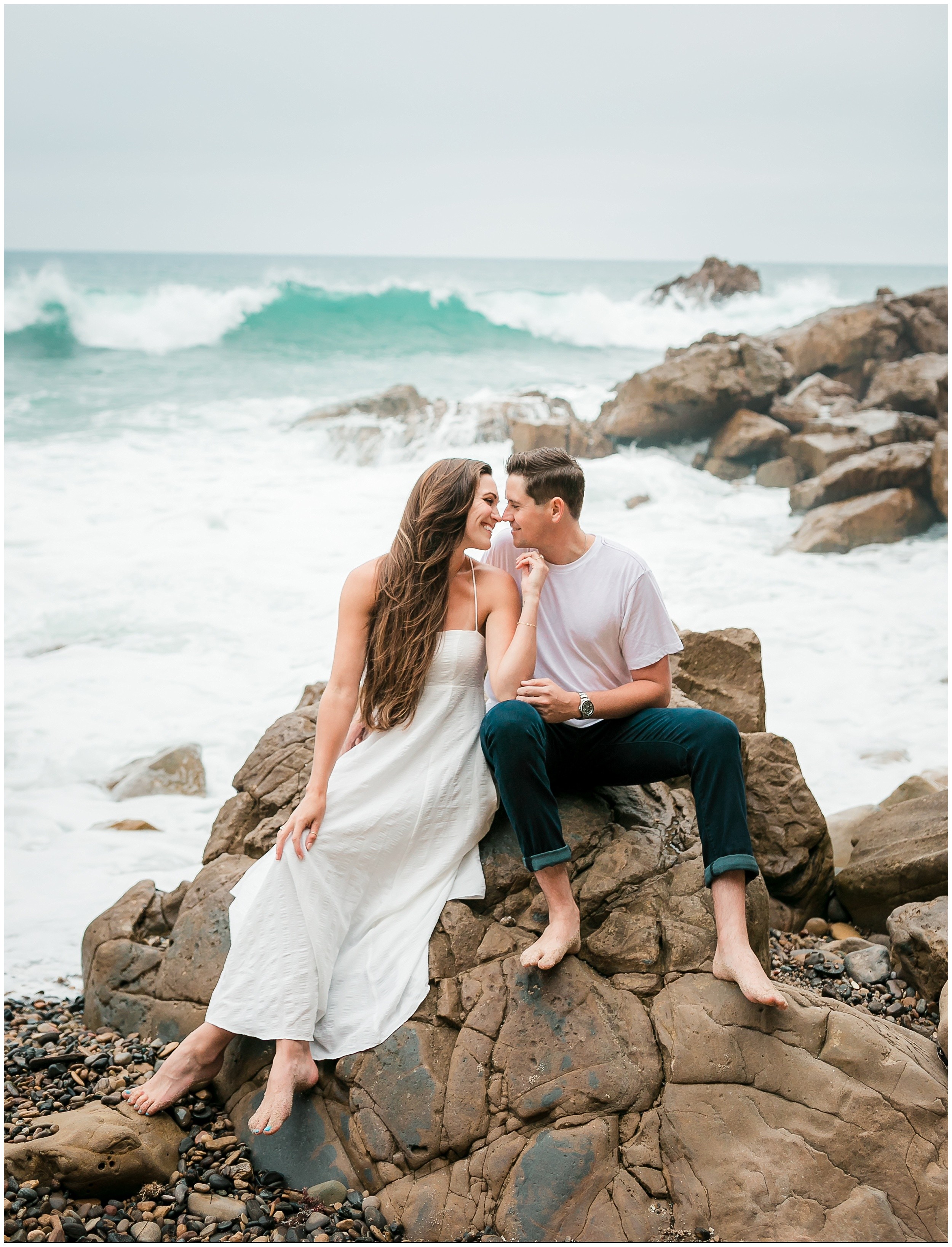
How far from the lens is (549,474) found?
3820 millimetres

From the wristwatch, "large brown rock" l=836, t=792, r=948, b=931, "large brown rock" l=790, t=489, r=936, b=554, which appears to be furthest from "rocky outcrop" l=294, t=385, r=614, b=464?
the wristwatch

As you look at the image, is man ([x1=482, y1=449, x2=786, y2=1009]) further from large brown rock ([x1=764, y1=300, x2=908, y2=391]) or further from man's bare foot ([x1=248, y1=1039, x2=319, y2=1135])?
large brown rock ([x1=764, y1=300, x2=908, y2=391])

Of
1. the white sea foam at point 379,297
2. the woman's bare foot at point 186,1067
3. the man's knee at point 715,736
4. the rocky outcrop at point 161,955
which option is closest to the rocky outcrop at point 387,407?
the white sea foam at point 379,297

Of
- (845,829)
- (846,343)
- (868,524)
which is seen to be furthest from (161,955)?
(846,343)

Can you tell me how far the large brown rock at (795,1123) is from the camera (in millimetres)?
2971

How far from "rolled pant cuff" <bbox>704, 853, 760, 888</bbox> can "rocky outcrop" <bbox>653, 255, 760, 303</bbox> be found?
121 feet

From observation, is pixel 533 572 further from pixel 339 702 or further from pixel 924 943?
pixel 924 943

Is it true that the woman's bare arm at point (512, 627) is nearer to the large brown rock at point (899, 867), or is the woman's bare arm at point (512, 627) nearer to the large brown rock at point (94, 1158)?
the large brown rock at point (94, 1158)

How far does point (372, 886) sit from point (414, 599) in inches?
42.9

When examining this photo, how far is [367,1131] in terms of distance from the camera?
3.29 meters

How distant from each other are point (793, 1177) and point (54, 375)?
29.2m

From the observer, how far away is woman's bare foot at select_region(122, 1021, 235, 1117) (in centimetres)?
351

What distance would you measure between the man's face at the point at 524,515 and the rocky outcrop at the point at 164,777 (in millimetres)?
4748

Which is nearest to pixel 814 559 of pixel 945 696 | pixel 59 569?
pixel 945 696
